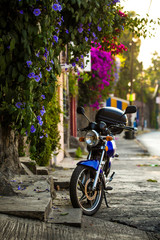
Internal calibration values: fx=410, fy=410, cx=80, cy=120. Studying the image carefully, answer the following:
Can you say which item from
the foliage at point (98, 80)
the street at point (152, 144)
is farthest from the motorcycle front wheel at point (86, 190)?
the foliage at point (98, 80)

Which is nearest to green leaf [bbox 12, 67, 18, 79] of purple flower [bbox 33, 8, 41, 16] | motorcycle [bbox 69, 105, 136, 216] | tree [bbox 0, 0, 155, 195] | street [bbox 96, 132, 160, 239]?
tree [bbox 0, 0, 155, 195]

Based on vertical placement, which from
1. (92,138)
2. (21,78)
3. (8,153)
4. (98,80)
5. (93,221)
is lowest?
(93,221)

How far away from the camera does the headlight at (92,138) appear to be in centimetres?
542

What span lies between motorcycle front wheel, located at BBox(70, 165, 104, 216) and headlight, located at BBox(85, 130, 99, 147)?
0.36 meters

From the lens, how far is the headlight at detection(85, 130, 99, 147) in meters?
5.42

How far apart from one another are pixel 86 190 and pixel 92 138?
69 cm

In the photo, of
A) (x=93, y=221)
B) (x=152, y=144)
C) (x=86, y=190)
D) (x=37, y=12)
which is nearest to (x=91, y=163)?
(x=86, y=190)

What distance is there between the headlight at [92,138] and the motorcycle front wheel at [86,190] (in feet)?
1.17

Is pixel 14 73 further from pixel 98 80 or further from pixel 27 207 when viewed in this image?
pixel 98 80

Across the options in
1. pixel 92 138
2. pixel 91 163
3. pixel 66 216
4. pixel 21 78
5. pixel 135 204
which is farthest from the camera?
pixel 135 204

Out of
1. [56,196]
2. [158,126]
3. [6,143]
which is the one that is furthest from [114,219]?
[158,126]

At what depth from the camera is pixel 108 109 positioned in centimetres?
620

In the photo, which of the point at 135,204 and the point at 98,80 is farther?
the point at 98,80

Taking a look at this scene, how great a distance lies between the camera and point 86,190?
17.4 feet
